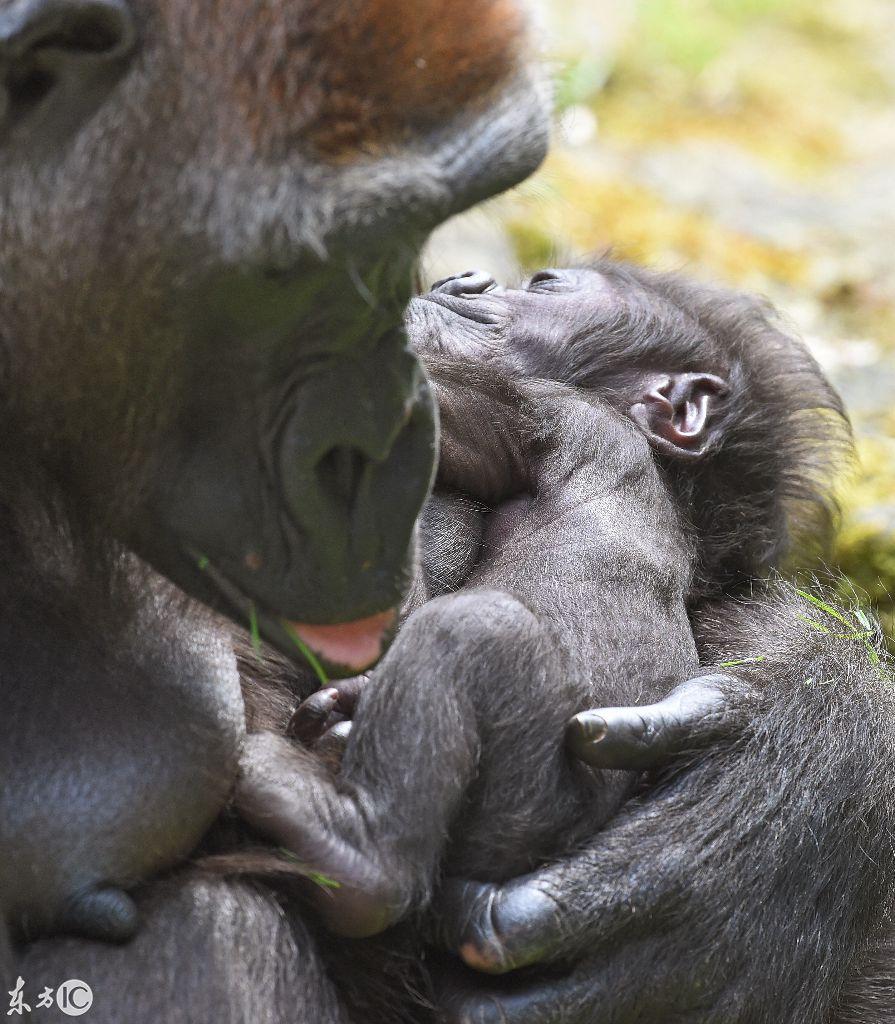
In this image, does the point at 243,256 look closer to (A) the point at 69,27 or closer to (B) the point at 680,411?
(A) the point at 69,27

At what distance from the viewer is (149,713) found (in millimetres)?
2688

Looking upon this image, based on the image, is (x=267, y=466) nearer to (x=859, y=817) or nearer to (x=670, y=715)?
(x=670, y=715)

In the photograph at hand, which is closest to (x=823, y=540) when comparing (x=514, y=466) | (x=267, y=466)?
(x=514, y=466)

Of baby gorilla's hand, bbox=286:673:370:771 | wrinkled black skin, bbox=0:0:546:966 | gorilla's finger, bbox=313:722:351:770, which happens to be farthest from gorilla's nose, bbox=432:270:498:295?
wrinkled black skin, bbox=0:0:546:966

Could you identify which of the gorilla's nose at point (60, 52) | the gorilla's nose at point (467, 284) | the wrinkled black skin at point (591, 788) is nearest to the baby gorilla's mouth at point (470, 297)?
the gorilla's nose at point (467, 284)

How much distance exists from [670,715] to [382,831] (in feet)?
2.25

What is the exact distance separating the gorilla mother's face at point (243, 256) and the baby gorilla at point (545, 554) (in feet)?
1.18

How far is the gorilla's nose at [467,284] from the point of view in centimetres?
411

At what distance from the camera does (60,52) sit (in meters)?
2.15

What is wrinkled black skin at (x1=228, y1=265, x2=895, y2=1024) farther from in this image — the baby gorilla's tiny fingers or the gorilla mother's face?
the gorilla mother's face

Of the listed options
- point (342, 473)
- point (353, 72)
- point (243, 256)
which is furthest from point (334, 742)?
point (353, 72)

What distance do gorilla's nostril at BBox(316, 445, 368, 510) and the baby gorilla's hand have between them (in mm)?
617

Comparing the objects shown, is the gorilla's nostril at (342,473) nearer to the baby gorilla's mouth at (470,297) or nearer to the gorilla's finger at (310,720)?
the gorilla's finger at (310,720)

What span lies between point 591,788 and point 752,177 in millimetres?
6980
